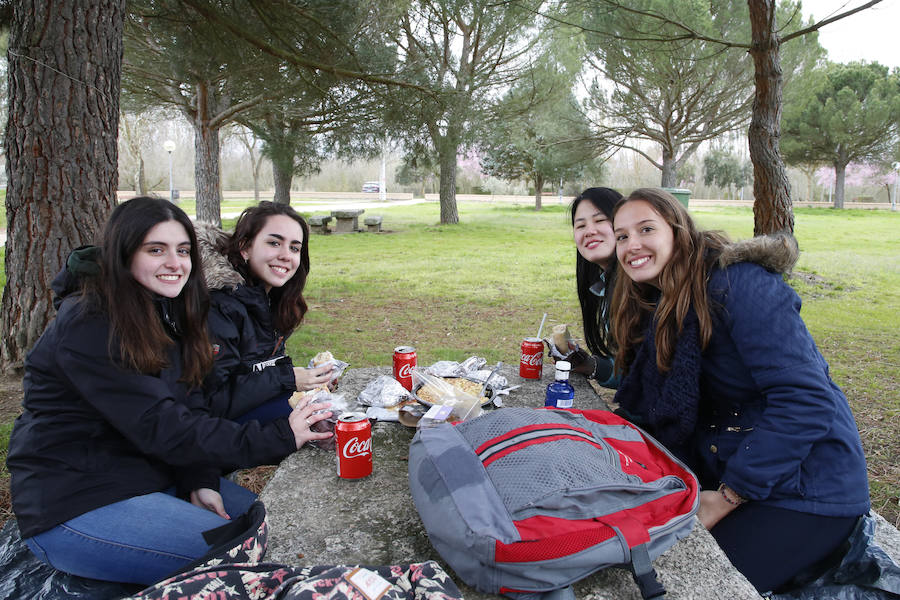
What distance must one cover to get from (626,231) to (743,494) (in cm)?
89

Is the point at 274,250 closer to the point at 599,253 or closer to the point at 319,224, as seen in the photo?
the point at 599,253

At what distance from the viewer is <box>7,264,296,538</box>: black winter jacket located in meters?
1.52

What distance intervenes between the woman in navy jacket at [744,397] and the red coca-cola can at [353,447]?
3.19ft

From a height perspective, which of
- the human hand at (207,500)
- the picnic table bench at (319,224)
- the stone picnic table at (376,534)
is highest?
the picnic table bench at (319,224)

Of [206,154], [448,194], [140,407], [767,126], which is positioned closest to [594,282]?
[140,407]

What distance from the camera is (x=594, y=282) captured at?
2752 mm

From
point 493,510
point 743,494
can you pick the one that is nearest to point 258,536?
point 493,510

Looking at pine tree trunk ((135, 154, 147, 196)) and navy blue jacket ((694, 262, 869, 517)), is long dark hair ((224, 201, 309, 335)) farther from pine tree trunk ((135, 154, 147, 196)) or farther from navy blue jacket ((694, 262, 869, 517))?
pine tree trunk ((135, 154, 147, 196))

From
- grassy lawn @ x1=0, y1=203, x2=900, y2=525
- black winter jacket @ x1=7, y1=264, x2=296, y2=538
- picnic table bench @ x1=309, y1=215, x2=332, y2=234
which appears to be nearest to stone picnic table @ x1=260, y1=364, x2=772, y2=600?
black winter jacket @ x1=7, y1=264, x2=296, y2=538

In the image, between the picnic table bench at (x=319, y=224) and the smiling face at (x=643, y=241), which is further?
the picnic table bench at (x=319, y=224)

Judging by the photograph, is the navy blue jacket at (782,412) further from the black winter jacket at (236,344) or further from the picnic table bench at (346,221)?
the picnic table bench at (346,221)

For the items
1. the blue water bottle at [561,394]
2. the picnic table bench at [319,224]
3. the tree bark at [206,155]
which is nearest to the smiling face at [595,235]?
the blue water bottle at [561,394]

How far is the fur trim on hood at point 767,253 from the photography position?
1756mm

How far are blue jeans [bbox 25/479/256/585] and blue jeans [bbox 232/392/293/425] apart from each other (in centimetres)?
85
